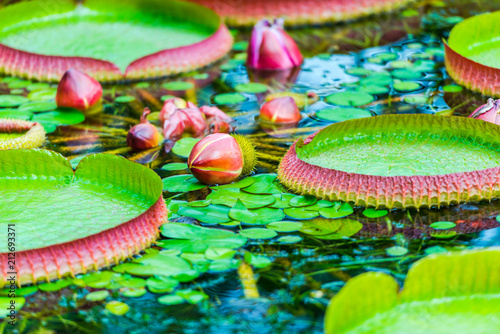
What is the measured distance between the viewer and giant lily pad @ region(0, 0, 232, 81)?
4.26 meters

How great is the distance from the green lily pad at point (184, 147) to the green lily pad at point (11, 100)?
3.92 ft

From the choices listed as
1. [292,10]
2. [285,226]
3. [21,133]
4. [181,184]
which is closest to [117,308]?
[285,226]

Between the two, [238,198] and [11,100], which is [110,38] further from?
[238,198]

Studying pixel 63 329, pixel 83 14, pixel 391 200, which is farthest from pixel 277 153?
pixel 83 14

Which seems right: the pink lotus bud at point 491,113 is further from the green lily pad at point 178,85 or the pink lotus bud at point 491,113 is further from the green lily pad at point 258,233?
the green lily pad at point 178,85

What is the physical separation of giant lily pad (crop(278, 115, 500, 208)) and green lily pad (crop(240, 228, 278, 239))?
319 mm

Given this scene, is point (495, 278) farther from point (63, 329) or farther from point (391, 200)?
point (63, 329)

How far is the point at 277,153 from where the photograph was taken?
3.29 meters

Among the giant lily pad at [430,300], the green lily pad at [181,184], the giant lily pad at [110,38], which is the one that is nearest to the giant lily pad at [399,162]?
the green lily pad at [181,184]

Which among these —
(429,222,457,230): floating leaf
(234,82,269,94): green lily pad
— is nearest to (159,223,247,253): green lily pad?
(429,222,457,230): floating leaf

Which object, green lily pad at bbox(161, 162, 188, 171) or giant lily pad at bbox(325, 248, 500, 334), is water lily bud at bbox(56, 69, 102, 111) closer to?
green lily pad at bbox(161, 162, 188, 171)

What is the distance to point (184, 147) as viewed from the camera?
11.0 ft

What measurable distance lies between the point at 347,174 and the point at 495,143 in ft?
2.33

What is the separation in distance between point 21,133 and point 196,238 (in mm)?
1410
